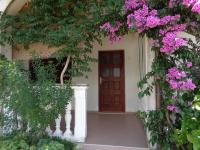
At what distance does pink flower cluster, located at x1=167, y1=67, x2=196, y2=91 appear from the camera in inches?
148

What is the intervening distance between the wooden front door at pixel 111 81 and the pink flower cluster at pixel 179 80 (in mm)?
4859

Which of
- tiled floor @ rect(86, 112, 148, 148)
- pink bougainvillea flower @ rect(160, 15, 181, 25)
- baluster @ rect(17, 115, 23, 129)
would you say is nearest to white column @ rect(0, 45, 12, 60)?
baluster @ rect(17, 115, 23, 129)

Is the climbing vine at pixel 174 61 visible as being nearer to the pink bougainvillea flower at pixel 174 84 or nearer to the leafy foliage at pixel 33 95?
the pink bougainvillea flower at pixel 174 84

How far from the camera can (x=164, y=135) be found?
445cm

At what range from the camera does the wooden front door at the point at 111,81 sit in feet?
28.8

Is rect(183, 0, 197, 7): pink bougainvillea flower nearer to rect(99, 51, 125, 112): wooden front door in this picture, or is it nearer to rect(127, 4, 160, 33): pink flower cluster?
rect(127, 4, 160, 33): pink flower cluster

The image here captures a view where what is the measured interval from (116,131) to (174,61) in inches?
96.4

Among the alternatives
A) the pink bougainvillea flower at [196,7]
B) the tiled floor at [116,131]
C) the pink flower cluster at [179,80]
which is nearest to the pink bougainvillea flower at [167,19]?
the pink bougainvillea flower at [196,7]

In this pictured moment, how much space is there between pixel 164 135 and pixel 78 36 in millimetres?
2388

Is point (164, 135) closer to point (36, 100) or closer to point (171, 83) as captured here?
point (171, 83)

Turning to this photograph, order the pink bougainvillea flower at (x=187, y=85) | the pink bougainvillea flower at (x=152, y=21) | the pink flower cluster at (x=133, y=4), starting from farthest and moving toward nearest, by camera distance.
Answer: the pink flower cluster at (x=133, y=4) → the pink bougainvillea flower at (x=152, y=21) → the pink bougainvillea flower at (x=187, y=85)

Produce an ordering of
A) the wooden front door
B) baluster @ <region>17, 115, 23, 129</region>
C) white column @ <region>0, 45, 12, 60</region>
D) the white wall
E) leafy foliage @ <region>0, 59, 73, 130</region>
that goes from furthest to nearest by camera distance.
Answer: the wooden front door < the white wall < white column @ <region>0, 45, 12, 60</region> < baluster @ <region>17, 115, 23, 129</region> < leafy foliage @ <region>0, 59, 73, 130</region>

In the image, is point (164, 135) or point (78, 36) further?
point (78, 36)

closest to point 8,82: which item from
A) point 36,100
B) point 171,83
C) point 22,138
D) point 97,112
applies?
point 36,100
